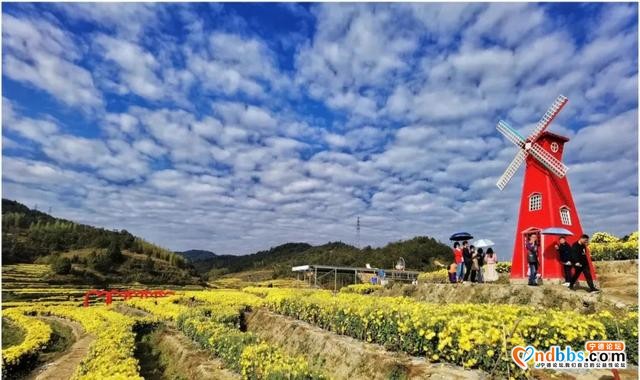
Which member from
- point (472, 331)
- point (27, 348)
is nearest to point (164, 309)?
point (27, 348)

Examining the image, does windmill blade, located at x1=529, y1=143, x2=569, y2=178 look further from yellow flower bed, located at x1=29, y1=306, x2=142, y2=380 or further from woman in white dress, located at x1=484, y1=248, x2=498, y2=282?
yellow flower bed, located at x1=29, y1=306, x2=142, y2=380

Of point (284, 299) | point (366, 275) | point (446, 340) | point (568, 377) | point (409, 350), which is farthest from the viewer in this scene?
point (366, 275)

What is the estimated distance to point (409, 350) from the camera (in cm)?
745

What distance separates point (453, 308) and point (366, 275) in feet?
117

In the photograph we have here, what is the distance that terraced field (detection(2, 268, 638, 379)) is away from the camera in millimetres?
6066

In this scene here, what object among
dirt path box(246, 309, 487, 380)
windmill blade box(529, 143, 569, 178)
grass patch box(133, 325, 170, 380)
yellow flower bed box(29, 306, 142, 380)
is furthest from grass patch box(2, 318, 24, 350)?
windmill blade box(529, 143, 569, 178)

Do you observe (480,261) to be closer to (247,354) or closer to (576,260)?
(576,260)

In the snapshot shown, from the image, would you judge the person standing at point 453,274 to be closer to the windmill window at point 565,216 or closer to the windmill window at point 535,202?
the windmill window at point 535,202

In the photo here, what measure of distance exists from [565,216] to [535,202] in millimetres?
1417

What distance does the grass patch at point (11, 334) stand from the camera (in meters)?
17.5

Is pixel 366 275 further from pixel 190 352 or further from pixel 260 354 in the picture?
pixel 260 354

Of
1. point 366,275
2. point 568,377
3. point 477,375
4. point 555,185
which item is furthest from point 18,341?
point 366,275

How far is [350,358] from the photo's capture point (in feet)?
27.0

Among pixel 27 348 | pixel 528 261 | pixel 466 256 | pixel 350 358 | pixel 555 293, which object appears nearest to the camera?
pixel 350 358
